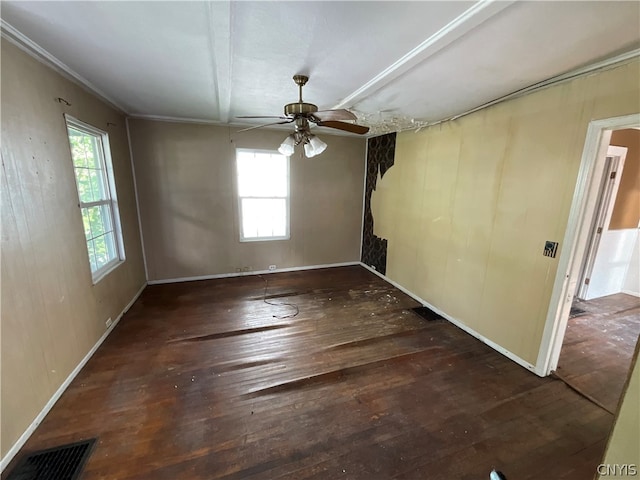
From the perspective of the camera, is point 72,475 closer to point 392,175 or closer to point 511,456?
point 511,456

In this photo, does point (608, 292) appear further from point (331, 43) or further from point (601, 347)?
point (331, 43)

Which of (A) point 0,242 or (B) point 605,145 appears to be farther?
(B) point 605,145

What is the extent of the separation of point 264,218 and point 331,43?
11.0 feet

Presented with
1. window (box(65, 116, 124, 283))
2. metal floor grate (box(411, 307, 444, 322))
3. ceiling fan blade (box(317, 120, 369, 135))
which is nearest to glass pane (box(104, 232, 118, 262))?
window (box(65, 116, 124, 283))

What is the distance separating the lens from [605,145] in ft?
6.61

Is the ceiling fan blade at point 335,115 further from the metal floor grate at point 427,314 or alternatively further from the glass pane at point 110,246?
the glass pane at point 110,246

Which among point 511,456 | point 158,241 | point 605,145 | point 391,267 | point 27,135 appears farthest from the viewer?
point 391,267

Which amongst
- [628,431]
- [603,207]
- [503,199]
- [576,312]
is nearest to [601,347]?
[576,312]

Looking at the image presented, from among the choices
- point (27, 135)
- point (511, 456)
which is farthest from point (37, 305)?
point (511, 456)

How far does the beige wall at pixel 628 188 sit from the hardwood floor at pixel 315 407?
3118 millimetres

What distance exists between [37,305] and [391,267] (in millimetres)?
4161

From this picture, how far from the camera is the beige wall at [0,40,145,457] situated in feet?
5.42

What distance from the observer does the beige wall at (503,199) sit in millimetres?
2121

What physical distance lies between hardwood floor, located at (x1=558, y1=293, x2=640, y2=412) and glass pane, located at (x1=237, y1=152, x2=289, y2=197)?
425cm
